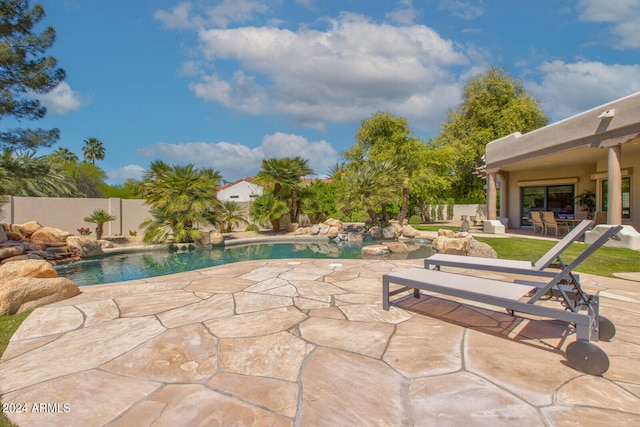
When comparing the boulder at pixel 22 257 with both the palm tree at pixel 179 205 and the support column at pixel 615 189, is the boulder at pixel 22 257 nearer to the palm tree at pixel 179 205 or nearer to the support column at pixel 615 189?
the palm tree at pixel 179 205

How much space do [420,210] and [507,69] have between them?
14.9 meters

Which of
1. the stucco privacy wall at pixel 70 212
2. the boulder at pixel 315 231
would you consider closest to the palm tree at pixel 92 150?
the stucco privacy wall at pixel 70 212

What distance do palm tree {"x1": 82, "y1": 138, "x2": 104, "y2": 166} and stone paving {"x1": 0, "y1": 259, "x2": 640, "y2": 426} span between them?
46329 millimetres

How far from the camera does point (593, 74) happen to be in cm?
3906

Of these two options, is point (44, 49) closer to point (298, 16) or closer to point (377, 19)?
point (298, 16)

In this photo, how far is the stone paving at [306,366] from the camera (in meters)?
1.70

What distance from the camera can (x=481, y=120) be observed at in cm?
2623

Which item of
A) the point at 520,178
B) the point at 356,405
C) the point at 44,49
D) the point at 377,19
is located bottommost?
the point at 356,405

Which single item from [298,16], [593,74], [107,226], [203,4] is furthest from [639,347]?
[593,74]

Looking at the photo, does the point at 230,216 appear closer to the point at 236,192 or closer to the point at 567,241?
the point at 567,241

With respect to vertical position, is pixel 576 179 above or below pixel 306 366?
above

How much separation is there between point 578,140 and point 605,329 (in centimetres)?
988

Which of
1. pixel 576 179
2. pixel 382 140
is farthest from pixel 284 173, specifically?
pixel 382 140

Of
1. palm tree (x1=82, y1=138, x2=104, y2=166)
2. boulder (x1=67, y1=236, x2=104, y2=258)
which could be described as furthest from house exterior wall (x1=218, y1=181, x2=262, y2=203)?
boulder (x1=67, y1=236, x2=104, y2=258)
